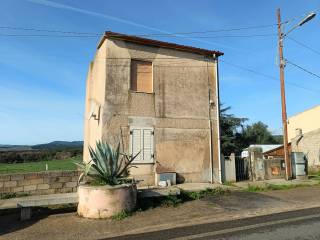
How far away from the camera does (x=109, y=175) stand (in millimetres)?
8977

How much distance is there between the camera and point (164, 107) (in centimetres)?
1408

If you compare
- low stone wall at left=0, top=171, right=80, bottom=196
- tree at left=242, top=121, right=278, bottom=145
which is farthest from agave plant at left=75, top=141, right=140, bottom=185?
tree at left=242, top=121, right=278, bottom=145

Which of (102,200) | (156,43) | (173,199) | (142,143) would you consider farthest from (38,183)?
(156,43)

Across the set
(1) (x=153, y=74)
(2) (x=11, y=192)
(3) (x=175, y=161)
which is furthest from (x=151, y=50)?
(2) (x=11, y=192)

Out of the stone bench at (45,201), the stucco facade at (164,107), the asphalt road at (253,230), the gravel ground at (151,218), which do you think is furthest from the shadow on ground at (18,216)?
the stucco facade at (164,107)

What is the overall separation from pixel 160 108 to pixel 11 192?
6.60 metres

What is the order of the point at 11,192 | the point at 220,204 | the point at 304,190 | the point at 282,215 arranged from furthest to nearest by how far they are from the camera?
1. the point at 304,190
2. the point at 11,192
3. the point at 220,204
4. the point at 282,215

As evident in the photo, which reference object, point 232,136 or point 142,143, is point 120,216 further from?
point 232,136

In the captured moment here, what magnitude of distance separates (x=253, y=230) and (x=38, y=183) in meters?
7.61

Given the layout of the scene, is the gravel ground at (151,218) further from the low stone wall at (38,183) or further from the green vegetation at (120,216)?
the low stone wall at (38,183)

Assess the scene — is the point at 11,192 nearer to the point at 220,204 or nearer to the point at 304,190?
the point at 220,204

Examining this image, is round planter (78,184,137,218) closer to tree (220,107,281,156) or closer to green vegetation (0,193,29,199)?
green vegetation (0,193,29,199)

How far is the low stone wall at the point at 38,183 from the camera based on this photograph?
36.0 feet

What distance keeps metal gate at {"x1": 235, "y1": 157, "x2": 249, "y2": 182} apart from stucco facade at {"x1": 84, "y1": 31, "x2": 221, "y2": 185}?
163 cm
